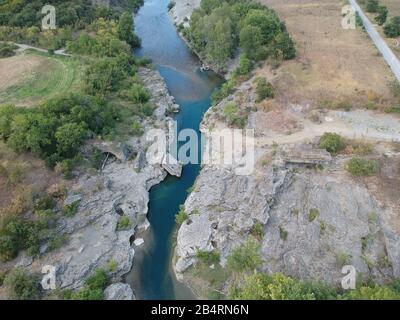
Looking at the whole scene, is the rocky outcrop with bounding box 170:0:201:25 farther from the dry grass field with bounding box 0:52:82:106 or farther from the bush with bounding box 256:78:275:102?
the bush with bounding box 256:78:275:102

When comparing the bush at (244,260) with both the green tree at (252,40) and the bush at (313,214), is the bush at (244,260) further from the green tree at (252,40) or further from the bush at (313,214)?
the green tree at (252,40)

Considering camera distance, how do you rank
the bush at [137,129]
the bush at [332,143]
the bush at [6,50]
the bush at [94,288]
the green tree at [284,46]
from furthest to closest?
the bush at [6,50], the green tree at [284,46], the bush at [137,129], the bush at [332,143], the bush at [94,288]

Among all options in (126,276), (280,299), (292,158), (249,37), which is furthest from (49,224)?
(249,37)

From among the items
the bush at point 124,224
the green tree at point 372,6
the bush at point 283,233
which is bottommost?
the bush at point 124,224

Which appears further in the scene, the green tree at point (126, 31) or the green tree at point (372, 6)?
the green tree at point (372, 6)

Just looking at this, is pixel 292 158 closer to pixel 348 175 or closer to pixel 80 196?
pixel 348 175

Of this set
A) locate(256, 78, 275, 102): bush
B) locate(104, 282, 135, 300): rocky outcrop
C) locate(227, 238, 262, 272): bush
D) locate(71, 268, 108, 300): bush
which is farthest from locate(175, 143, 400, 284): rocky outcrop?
locate(256, 78, 275, 102): bush

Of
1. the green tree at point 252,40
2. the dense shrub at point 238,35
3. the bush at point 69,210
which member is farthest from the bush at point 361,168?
the green tree at point 252,40
